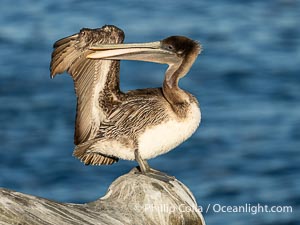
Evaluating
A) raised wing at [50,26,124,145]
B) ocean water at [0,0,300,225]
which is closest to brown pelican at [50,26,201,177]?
raised wing at [50,26,124,145]

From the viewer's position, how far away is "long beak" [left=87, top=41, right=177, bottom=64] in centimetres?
870

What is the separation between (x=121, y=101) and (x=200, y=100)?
27.4 feet

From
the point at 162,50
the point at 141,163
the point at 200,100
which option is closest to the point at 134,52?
the point at 162,50

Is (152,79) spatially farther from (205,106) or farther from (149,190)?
(149,190)

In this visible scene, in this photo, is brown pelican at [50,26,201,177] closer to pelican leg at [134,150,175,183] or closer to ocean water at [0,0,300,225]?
pelican leg at [134,150,175,183]

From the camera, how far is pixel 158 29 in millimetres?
19609

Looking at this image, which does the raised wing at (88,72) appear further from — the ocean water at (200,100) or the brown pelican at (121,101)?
the ocean water at (200,100)

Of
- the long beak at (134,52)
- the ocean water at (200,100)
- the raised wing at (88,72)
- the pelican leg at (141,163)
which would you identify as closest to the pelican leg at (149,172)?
the pelican leg at (141,163)

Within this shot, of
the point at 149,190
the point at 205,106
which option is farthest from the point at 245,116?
the point at 149,190

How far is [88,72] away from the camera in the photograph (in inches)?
355

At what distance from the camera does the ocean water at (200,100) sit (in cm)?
1522

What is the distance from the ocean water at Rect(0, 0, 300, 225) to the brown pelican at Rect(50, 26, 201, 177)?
520cm

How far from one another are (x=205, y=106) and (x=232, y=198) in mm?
2762

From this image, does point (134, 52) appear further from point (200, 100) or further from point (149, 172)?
point (200, 100)
